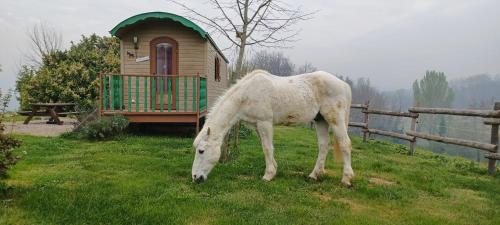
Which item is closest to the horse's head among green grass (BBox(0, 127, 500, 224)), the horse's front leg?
green grass (BBox(0, 127, 500, 224))

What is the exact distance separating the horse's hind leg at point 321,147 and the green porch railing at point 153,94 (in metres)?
4.79

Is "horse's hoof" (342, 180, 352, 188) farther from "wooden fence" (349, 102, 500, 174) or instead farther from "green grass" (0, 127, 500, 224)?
"wooden fence" (349, 102, 500, 174)

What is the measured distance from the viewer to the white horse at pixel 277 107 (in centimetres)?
586

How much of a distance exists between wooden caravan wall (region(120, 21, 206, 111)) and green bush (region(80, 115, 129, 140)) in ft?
5.83

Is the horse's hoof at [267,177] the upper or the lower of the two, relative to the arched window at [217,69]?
lower

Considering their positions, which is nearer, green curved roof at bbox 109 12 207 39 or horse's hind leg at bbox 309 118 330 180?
horse's hind leg at bbox 309 118 330 180

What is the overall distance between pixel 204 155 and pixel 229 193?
2.82 feet

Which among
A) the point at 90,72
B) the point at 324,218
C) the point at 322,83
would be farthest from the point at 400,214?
the point at 90,72

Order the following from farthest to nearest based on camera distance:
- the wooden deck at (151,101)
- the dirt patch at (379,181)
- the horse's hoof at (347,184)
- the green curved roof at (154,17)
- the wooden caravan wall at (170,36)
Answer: the wooden caravan wall at (170,36)
the green curved roof at (154,17)
the wooden deck at (151,101)
the dirt patch at (379,181)
the horse's hoof at (347,184)

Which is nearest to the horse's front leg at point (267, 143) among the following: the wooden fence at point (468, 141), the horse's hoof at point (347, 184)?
the horse's hoof at point (347, 184)

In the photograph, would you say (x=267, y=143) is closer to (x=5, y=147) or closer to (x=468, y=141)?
(x=5, y=147)

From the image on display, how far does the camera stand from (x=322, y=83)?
6066mm

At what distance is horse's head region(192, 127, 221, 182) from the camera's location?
5.59 m

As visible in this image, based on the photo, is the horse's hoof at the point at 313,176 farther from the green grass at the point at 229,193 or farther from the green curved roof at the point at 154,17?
the green curved roof at the point at 154,17
